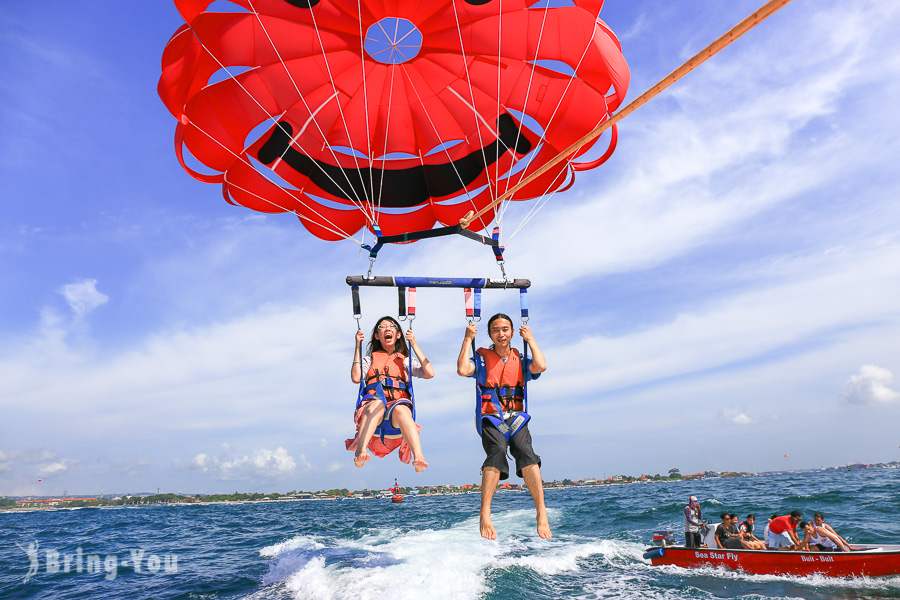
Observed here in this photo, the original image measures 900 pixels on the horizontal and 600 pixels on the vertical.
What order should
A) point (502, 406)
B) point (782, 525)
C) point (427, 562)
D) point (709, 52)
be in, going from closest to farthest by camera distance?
point (709, 52), point (502, 406), point (782, 525), point (427, 562)

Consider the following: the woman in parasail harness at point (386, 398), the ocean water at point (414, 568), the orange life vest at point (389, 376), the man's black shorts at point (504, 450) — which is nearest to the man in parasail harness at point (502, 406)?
the man's black shorts at point (504, 450)

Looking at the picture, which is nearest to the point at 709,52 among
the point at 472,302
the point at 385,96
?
the point at 472,302

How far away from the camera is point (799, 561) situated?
11.5 meters

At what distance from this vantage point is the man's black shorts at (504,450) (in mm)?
4645

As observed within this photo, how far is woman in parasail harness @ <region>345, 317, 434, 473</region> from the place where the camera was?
5.10 metres

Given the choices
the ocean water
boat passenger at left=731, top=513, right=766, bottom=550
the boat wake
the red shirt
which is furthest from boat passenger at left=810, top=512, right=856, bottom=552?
the boat wake

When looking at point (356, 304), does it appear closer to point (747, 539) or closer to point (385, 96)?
point (385, 96)

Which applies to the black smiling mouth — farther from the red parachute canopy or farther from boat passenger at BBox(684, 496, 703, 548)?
boat passenger at BBox(684, 496, 703, 548)

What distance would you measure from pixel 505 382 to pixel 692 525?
1120 cm

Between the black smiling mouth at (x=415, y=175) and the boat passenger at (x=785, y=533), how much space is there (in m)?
11.0

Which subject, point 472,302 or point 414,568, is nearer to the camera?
point 472,302

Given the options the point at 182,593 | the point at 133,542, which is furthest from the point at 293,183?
the point at 133,542

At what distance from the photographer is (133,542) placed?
998 inches

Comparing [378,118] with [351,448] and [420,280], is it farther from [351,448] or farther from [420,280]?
[351,448]
